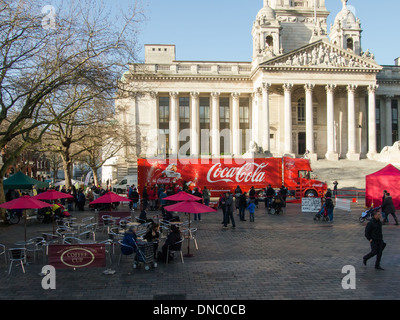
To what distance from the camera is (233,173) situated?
32.7 m

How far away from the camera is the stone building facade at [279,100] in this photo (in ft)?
162

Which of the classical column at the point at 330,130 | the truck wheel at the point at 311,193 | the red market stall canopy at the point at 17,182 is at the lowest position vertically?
the truck wheel at the point at 311,193

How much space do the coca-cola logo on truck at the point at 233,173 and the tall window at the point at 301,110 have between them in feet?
83.3

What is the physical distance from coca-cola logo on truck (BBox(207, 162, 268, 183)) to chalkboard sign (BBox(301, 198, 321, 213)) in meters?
7.49

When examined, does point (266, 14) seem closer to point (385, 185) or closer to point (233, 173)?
point (233, 173)

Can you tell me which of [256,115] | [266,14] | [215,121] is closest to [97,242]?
[256,115]

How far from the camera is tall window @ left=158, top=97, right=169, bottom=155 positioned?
55531 mm

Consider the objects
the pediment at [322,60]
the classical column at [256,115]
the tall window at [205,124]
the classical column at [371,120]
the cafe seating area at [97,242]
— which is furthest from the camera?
the tall window at [205,124]

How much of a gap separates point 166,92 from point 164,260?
44.1m

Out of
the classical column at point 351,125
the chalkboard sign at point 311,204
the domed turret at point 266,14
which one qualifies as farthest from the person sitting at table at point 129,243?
the domed turret at point 266,14

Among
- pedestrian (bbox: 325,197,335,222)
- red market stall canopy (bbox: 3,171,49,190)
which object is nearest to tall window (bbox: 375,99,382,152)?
pedestrian (bbox: 325,197,335,222)

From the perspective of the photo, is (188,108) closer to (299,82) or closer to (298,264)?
(299,82)

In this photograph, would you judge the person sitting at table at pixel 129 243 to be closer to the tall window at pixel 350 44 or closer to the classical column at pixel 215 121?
the classical column at pixel 215 121

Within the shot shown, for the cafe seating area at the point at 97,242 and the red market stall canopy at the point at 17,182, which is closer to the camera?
the cafe seating area at the point at 97,242
